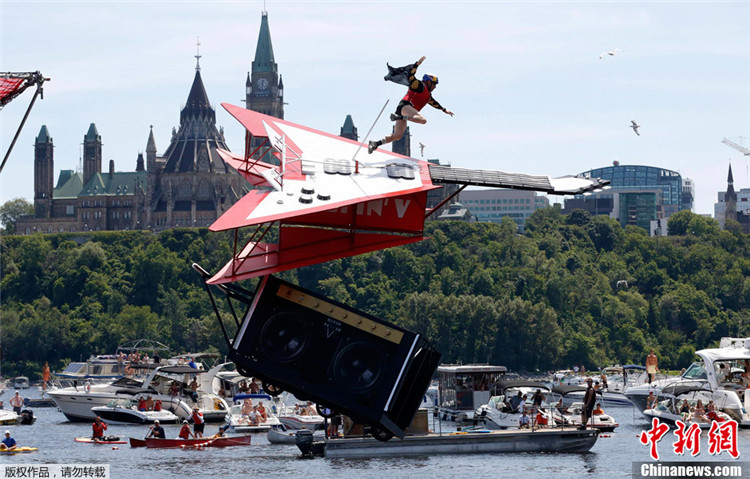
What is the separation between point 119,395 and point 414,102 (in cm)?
6595

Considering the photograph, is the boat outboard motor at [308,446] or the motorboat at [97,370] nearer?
the boat outboard motor at [308,446]

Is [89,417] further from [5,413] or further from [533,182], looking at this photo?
[533,182]

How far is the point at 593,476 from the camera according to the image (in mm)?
69500

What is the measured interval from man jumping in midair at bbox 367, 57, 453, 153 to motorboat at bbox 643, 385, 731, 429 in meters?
47.0

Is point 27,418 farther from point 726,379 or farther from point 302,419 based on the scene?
point 726,379

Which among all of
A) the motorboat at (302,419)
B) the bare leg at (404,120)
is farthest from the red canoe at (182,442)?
the bare leg at (404,120)

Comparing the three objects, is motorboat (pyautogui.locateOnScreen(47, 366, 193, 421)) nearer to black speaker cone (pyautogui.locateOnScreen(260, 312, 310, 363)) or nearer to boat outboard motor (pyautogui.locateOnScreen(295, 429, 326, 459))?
boat outboard motor (pyautogui.locateOnScreen(295, 429, 326, 459))

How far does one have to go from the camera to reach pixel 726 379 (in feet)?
315

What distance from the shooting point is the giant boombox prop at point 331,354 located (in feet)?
154

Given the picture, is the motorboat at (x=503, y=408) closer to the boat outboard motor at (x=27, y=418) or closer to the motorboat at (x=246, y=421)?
the motorboat at (x=246, y=421)

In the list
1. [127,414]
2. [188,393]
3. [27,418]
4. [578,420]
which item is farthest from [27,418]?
[578,420]

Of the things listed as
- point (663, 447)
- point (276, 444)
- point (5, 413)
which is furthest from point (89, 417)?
point (663, 447)

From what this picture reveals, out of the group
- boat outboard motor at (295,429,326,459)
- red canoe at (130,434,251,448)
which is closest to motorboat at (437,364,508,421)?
red canoe at (130,434,251,448)

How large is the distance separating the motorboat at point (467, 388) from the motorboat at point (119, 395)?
18748 millimetres
